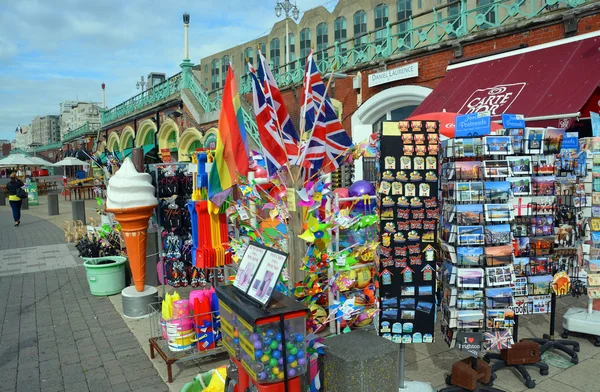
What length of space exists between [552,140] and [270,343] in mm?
3861

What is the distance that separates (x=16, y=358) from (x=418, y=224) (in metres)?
5.07

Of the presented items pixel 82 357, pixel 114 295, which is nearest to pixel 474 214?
pixel 82 357

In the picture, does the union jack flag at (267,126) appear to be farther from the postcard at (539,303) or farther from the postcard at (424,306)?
the postcard at (539,303)

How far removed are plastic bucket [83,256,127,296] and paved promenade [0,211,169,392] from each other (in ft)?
0.64

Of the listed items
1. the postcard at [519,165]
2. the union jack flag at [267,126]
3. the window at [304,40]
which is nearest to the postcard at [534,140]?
the postcard at [519,165]

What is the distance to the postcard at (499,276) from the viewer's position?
4359mm

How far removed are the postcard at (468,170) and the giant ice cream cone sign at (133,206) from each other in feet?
15.1

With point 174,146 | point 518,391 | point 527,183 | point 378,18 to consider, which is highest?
point 378,18

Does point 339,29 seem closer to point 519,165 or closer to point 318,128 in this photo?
point 519,165

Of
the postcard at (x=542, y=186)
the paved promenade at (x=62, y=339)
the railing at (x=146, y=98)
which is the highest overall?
the railing at (x=146, y=98)

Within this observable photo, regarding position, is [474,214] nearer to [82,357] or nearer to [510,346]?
[510,346]

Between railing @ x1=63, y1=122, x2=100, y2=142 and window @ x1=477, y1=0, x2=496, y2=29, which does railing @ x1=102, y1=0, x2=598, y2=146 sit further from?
railing @ x1=63, y1=122, x2=100, y2=142

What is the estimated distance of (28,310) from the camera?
7328mm

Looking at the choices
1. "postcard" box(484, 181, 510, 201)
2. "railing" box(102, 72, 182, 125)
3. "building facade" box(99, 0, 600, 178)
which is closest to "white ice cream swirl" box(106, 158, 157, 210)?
"building facade" box(99, 0, 600, 178)
